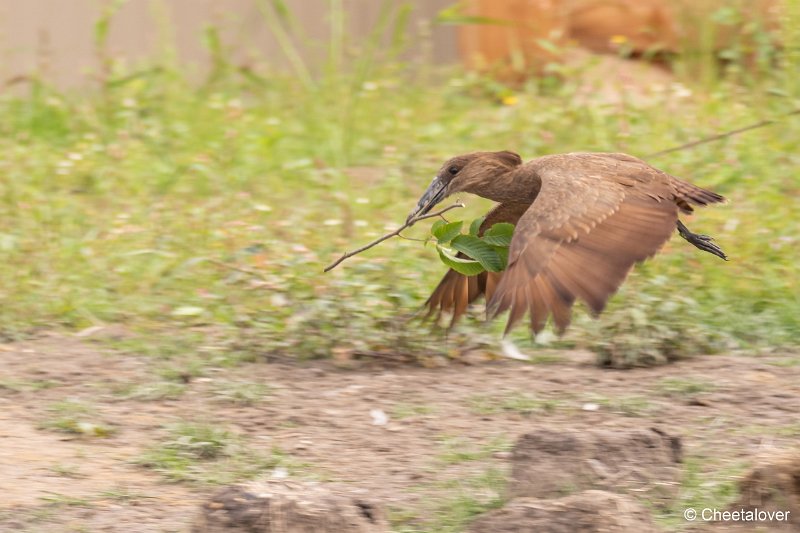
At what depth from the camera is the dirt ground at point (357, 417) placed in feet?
11.5

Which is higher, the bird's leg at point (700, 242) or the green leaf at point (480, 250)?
the green leaf at point (480, 250)

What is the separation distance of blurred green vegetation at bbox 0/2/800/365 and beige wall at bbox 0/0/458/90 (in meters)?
0.21

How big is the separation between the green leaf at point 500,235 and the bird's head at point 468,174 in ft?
1.88

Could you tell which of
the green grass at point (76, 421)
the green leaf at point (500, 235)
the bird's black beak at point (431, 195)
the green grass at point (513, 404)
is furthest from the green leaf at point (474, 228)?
the green grass at point (76, 421)

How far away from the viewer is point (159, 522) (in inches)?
129

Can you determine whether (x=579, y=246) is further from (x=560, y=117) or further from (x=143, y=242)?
(x=560, y=117)

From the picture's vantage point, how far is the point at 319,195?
264 inches

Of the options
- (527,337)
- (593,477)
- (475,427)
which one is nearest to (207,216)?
(527,337)

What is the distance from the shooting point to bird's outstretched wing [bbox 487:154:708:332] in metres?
3.50

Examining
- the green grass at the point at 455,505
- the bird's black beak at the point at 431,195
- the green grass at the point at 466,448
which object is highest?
the bird's black beak at the point at 431,195

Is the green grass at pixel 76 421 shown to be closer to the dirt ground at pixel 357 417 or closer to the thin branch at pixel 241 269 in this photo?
the dirt ground at pixel 357 417

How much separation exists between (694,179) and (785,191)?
1.42 ft

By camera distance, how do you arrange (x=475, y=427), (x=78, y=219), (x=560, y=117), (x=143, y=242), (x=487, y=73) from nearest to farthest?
(x=475, y=427) < (x=143, y=242) < (x=78, y=219) < (x=560, y=117) < (x=487, y=73)

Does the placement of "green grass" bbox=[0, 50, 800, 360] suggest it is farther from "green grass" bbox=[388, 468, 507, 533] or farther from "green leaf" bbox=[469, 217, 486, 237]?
"green grass" bbox=[388, 468, 507, 533]
